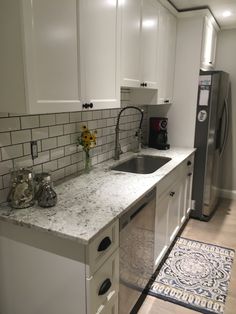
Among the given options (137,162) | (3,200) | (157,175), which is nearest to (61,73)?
(3,200)

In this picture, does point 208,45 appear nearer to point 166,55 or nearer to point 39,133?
point 166,55

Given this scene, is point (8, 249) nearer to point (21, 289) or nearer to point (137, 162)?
point (21, 289)

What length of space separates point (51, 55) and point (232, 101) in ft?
10.4

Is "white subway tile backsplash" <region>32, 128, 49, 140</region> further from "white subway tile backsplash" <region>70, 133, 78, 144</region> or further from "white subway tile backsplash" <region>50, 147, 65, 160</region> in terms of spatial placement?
"white subway tile backsplash" <region>70, 133, 78, 144</region>

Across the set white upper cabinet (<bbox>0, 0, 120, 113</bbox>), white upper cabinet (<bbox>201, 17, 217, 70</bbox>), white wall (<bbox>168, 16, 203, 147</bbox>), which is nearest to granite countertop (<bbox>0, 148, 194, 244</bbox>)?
white upper cabinet (<bbox>0, 0, 120, 113</bbox>)

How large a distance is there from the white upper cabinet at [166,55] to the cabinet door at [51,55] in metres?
1.42

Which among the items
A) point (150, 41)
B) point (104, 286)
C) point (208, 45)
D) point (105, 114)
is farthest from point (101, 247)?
point (208, 45)

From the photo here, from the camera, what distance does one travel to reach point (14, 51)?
3.74ft

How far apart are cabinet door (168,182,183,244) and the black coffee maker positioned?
0.61 m

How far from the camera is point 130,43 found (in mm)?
2012

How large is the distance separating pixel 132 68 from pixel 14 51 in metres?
1.14

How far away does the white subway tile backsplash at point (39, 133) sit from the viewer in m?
1.61

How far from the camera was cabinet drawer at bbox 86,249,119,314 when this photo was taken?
1.19m

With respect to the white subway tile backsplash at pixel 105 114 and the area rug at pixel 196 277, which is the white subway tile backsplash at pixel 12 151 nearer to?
the white subway tile backsplash at pixel 105 114
